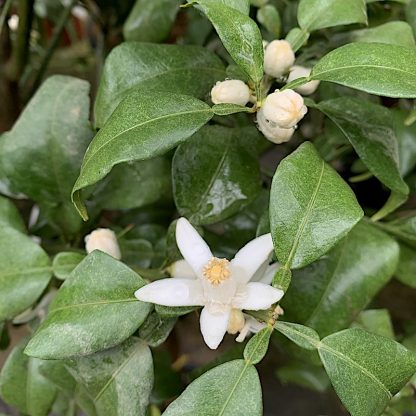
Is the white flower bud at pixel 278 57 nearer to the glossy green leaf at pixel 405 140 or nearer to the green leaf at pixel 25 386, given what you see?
the glossy green leaf at pixel 405 140

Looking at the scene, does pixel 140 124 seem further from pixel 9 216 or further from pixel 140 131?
pixel 9 216

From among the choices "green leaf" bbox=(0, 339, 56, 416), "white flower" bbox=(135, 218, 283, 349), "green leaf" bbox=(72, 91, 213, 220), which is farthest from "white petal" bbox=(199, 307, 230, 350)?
"green leaf" bbox=(0, 339, 56, 416)

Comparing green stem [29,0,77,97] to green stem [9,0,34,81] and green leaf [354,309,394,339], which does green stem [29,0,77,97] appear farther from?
green leaf [354,309,394,339]

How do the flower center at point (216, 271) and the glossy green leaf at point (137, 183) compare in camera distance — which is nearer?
the flower center at point (216, 271)

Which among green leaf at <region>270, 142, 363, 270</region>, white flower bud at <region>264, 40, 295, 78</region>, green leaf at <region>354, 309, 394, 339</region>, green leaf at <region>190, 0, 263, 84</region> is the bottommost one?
green leaf at <region>354, 309, 394, 339</region>

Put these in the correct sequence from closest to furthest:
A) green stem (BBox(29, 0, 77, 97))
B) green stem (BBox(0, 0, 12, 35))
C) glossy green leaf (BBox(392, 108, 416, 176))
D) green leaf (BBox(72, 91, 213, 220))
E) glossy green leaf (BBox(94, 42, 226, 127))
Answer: green leaf (BBox(72, 91, 213, 220)) → glossy green leaf (BBox(94, 42, 226, 127)) → glossy green leaf (BBox(392, 108, 416, 176)) → green stem (BBox(0, 0, 12, 35)) → green stem (BBox(29, 0, 77, 97))

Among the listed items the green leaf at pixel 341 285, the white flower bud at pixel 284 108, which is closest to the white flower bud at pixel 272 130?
the white flower bud at pixel 284 108
